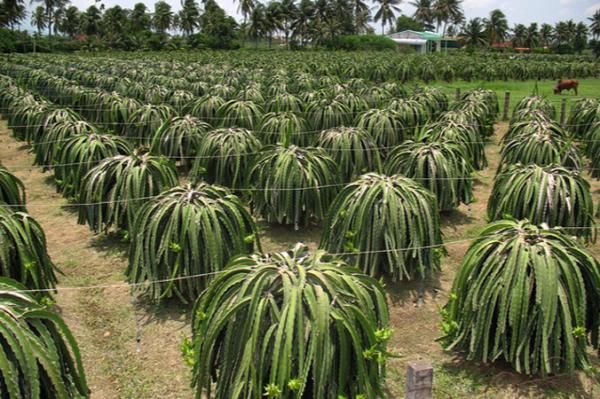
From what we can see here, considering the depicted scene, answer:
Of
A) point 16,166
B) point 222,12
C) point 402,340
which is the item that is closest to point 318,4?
point 222,12

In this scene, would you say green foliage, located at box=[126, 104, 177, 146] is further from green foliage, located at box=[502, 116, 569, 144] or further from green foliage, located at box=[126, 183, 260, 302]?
green foliage, located at box=[502, 116, 569, 144]

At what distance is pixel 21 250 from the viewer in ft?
14.6

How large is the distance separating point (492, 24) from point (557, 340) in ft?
240

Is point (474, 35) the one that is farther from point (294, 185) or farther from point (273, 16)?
point (294, 185)

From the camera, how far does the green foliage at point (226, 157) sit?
7766mm

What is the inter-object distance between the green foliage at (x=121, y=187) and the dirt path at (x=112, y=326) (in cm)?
37

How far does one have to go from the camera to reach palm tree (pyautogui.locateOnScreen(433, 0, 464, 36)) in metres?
76.9

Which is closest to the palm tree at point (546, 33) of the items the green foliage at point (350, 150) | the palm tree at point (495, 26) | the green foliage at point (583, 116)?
the palm tree at point (495, 26)

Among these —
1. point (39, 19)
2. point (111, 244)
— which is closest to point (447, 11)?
point (39, 19)

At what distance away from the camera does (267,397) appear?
10.5ft

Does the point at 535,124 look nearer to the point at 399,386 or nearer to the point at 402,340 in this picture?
the point at 402,340

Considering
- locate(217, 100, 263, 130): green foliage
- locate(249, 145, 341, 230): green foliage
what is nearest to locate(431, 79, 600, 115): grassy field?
locate(217, 100, 263, 130): green foliage

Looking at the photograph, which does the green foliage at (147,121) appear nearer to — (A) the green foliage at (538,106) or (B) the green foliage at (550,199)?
(B) the green foliage at (550,199)

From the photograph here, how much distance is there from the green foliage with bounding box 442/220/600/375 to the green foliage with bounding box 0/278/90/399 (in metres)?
2.60
